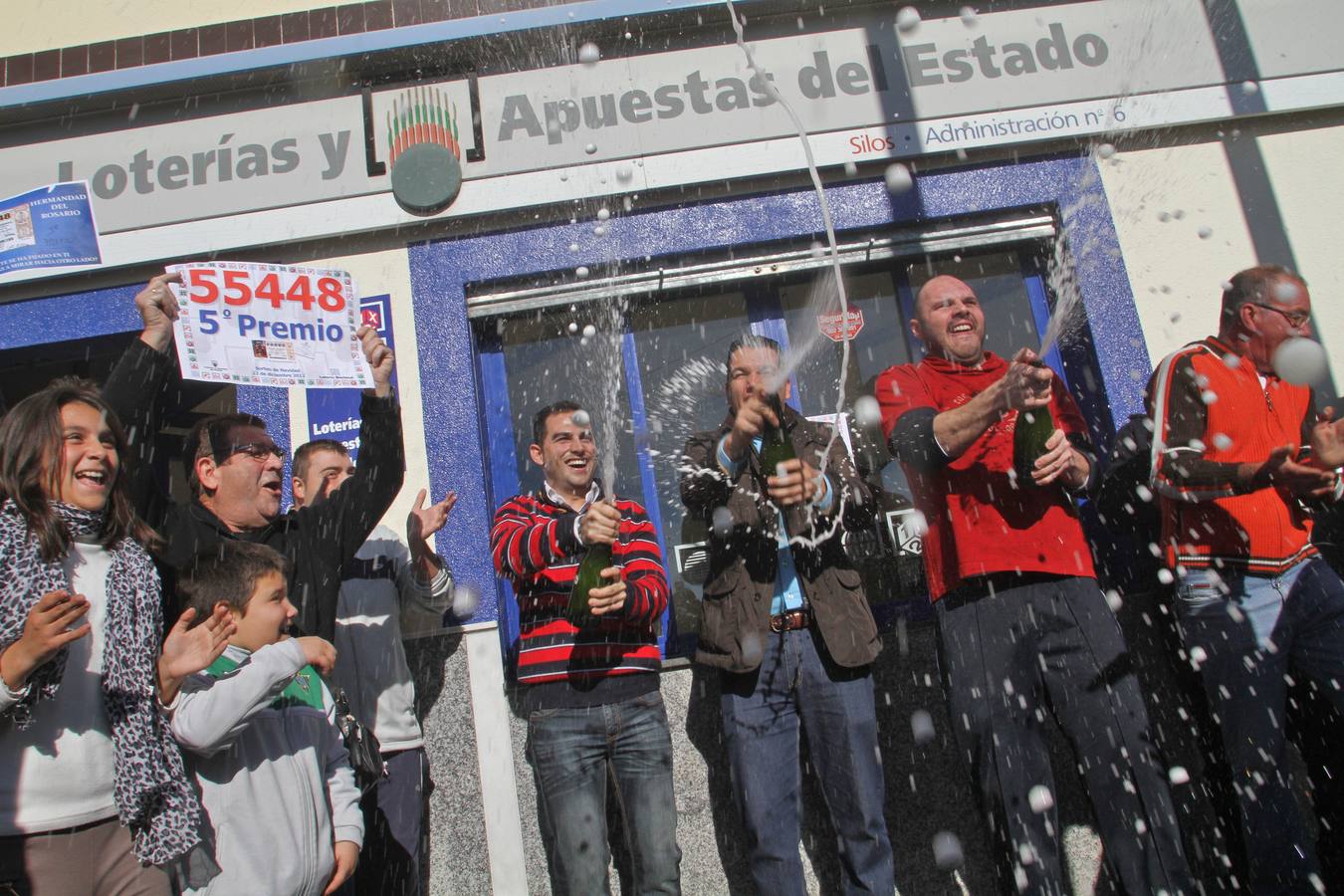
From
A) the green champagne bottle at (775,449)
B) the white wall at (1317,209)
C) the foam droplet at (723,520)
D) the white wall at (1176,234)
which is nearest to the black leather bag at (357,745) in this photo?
the foam droplet at (723,520)

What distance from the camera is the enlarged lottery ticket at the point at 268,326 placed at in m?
3.35

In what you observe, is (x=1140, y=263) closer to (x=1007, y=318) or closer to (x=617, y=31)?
(x=1007, y=318)

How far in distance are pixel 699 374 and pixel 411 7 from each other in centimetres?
258

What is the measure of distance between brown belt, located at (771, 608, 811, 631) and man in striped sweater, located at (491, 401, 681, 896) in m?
0.45

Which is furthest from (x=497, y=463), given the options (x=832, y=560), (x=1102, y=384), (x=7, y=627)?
(x=1102, y=384)

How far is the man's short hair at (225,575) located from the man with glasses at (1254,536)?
3.16m

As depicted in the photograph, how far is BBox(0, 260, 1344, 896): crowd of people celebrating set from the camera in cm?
262

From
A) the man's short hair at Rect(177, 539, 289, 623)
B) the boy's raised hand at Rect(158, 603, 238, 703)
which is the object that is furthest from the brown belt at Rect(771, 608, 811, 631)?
the boy's raised hand at Rect(158, 603, 238, 703)

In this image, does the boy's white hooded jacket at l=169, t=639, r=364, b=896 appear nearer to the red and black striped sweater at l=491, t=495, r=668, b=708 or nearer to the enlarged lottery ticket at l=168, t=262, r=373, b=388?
the red and black striped sweater at l=491, t=495, r=668, b=708

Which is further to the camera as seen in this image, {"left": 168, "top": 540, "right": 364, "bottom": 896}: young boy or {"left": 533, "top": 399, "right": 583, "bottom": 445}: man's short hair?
{"left": 533, "top": 399, "right": 583, "bottom": 445}: man's short hair

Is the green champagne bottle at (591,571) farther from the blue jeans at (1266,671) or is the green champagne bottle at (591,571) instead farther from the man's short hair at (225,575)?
the blue jeans at (1266,671)

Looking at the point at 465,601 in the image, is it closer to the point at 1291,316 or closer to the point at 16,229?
the point at 16,229

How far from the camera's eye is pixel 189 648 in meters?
2.49

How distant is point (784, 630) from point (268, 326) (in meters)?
2.24
